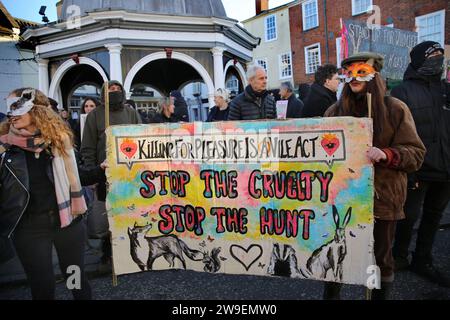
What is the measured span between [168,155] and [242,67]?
774 cm

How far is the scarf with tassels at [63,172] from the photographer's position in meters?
2.39

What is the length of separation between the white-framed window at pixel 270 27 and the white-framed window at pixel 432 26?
10.6 metres

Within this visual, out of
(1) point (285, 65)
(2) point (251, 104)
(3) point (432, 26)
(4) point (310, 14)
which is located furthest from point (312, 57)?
(2) point (251, 104)

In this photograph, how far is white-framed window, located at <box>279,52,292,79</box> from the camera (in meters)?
25.7

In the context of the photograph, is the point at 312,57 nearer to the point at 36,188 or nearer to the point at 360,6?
the point at 360,6

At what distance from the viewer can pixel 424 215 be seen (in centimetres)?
349

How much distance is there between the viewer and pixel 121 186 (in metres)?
2.82

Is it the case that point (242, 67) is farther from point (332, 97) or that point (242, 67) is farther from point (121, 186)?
point (121, 186)

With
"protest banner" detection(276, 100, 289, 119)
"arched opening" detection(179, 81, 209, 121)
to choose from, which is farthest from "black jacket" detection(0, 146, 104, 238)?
"arched opening" detection(179, 81, 209, 121)

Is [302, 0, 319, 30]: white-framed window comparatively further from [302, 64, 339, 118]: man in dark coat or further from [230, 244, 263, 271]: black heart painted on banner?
[230, 244, 263, 271]: black heart painted on banner

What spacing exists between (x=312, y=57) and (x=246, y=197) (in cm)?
2350

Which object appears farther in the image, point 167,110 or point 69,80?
point 69,80

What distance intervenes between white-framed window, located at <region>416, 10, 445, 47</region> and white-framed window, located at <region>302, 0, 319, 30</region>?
22.4ft
